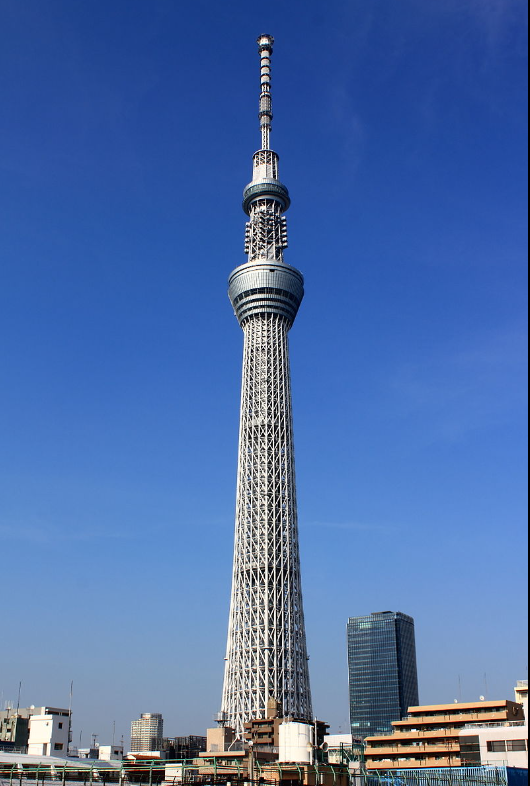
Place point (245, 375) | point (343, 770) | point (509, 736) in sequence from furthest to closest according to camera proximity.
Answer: point (245, 375) → point (509, 736) → point (343, 770)

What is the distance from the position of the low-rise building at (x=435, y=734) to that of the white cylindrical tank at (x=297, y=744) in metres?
64.7

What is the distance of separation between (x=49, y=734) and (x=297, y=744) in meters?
79.5

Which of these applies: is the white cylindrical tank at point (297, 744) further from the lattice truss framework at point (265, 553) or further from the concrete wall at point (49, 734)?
the lattice truss framework at point (265, 553)

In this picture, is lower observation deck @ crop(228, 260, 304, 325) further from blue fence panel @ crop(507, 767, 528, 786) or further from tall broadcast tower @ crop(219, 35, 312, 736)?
blue fence panel @ crop(507, 767, 528, 786)

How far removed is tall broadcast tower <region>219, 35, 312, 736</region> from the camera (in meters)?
148

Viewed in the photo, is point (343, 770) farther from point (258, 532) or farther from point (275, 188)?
point (275, 188)

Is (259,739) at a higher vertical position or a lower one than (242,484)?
lower

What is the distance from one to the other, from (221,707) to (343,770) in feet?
308

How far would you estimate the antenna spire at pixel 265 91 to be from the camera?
637 feet

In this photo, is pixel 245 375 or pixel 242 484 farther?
pixel 245 375

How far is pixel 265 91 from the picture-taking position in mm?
194625

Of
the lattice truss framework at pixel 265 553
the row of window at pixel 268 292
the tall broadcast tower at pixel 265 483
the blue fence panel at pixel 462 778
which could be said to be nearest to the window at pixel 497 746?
the blue fence panel at pixel 462 778

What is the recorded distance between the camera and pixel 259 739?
122 metres

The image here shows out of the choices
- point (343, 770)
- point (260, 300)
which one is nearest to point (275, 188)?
point (260, 300)
